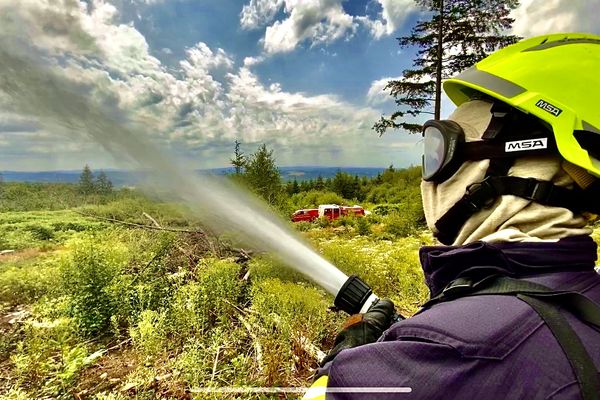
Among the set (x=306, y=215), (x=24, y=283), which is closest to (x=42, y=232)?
(x=24, y=283)

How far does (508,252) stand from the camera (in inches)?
43.1

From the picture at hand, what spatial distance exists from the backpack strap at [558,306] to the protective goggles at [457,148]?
1.50 feet

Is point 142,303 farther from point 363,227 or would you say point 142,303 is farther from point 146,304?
point 363,227

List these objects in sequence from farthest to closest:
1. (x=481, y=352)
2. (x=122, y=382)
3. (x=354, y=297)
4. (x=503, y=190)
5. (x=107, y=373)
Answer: (x=107, y=373), (x=122, y=382), (x=354, y=297), (x=503, y=190), (x=481, y=352)

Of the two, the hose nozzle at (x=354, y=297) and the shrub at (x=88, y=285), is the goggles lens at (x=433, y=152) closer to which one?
the hose nozzle at (x=354, y=297)

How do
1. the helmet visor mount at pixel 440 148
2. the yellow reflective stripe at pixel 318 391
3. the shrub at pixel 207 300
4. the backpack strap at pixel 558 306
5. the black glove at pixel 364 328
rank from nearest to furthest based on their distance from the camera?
the backpack strap at pixel 558 306
the yellow reflective stripe at pixel 318 391
the helmet visor mount at pixel 440 148
the black glove at pixel 364 328
the shrub at pixel 207 300

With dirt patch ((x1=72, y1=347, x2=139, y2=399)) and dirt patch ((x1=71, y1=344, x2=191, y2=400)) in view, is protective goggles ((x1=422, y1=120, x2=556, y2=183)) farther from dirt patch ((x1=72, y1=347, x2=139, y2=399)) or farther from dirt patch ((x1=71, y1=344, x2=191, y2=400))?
dirt patch ((x1=72, y1=347, x2=139, y2=399))

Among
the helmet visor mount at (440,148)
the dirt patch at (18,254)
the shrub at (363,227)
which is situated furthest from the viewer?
the shrub at (363,227)

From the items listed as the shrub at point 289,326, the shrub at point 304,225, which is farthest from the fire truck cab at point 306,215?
the shrub at point 289,326

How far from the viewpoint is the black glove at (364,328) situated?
156cm

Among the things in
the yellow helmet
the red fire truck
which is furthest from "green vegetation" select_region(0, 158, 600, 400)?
the red fire truck

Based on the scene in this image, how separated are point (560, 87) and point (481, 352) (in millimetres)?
974

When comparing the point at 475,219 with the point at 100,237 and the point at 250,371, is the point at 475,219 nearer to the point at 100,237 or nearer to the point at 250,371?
the point at 250,371

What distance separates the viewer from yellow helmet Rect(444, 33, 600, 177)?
1154mm
